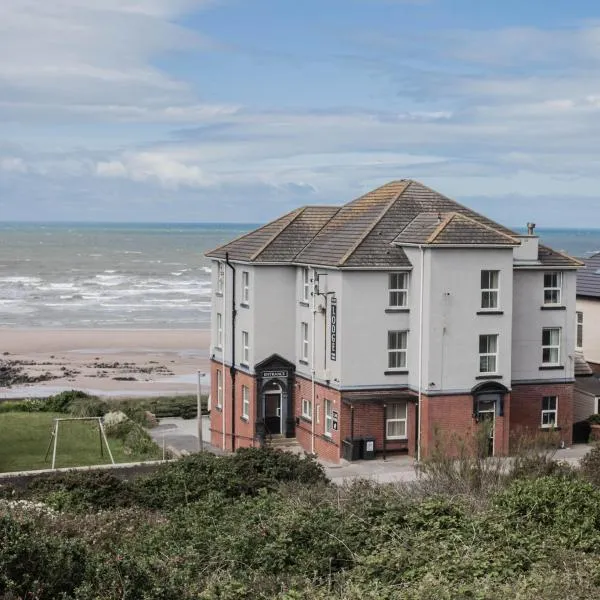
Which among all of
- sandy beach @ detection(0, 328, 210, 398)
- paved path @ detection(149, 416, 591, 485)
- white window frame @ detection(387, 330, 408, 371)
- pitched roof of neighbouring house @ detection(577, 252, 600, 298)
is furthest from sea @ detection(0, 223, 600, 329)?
white window frame @ detection(387, 330, 408, 371)

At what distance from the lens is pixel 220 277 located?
140ft

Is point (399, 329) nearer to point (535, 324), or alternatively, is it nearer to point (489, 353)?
point (489, 353)

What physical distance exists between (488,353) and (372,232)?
5.13 metres

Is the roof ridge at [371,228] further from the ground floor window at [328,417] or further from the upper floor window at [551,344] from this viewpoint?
the upper floor window at [551,344]

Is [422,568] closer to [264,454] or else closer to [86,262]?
[264,454]

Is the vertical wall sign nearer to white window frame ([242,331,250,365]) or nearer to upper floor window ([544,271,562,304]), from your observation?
white window frame ([242,331,250,365])

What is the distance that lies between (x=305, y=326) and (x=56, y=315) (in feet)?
194

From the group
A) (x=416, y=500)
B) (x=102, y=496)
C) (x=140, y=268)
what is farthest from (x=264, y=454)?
(x=140, y=268)

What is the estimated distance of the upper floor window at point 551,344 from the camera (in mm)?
38500

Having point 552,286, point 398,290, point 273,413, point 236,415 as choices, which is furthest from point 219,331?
point 552,286

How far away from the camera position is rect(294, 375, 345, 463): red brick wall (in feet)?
120

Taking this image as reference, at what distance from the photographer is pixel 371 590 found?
15547 mm

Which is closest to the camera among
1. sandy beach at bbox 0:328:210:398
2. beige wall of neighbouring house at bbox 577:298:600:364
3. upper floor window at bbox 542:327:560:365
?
upper floor window at bbox 542:327:560:365

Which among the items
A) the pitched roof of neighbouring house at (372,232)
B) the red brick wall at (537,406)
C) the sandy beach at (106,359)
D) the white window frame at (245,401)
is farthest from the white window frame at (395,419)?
the sandy beach at (106,359)
